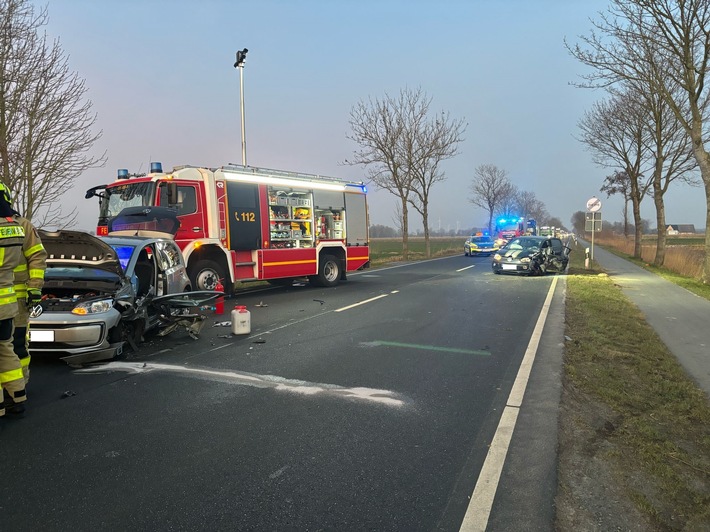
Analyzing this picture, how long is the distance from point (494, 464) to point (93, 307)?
4.82m

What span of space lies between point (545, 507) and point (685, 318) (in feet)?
27.2

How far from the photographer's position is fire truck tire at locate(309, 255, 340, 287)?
14385 mm

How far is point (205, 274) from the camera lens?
1105 cm

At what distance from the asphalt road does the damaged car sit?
0.31 meters

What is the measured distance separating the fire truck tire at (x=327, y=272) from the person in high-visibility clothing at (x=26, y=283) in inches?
391

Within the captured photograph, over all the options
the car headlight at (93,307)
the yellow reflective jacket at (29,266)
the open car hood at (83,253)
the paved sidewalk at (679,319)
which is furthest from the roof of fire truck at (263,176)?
the paved sidewalk at (679,319)

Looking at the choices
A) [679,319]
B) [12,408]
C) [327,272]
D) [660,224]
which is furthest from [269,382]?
[660,224]

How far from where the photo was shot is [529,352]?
6.53 metres

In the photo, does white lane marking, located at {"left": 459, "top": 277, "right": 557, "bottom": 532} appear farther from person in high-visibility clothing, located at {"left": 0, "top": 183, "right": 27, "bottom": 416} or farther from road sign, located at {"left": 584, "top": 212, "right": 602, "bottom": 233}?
road sign, located at {"left": 584, "top": 212, "right": 602, "bottom": 233}

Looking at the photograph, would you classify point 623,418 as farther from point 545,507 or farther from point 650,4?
point 650,4

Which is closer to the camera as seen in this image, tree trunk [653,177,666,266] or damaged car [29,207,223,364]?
damaged car [29,207,223,364]

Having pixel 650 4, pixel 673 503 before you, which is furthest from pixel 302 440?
pixel 650 4

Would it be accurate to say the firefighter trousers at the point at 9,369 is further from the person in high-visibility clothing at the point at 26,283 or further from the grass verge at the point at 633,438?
the grass verge at the point at 633,438

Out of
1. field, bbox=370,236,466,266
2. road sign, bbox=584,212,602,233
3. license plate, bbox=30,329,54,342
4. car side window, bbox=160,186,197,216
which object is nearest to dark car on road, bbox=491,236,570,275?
road sign, bbox=584,212,602,233
